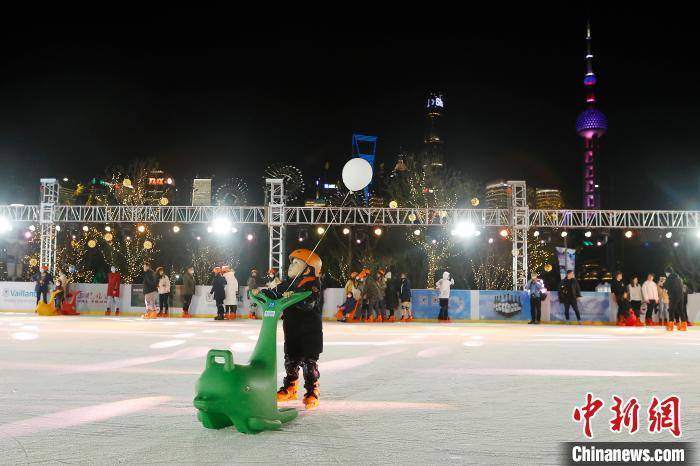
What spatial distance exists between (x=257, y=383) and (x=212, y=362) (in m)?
0.33

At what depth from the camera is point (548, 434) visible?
441cm

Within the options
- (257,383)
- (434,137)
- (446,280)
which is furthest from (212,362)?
(434,137)

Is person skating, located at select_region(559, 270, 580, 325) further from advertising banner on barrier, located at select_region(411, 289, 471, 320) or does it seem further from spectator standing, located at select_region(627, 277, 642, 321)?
advertising banner on barrier, located at select_region(411, 289, 471, 320)

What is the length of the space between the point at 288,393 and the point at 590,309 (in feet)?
61.4

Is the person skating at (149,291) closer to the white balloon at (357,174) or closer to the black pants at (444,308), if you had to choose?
the black pants at (444,308)

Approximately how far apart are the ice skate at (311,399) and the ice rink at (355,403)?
7 centimetres

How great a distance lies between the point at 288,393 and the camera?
5.60m

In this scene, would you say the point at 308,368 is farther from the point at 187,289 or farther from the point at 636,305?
the point at 636,305

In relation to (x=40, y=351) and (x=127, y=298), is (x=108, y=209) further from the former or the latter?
(x=40, y=351)

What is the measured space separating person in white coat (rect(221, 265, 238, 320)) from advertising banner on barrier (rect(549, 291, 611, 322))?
1065 centimetres

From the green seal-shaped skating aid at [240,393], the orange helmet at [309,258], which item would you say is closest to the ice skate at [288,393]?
the green seal-shaped skating aid at [240,393]

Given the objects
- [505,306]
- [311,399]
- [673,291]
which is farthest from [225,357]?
[505,306]

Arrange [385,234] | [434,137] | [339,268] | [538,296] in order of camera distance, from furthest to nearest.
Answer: [434,137]
[339,268]
[385,234]
[538,296]

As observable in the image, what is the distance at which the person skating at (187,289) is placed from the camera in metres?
22.0
